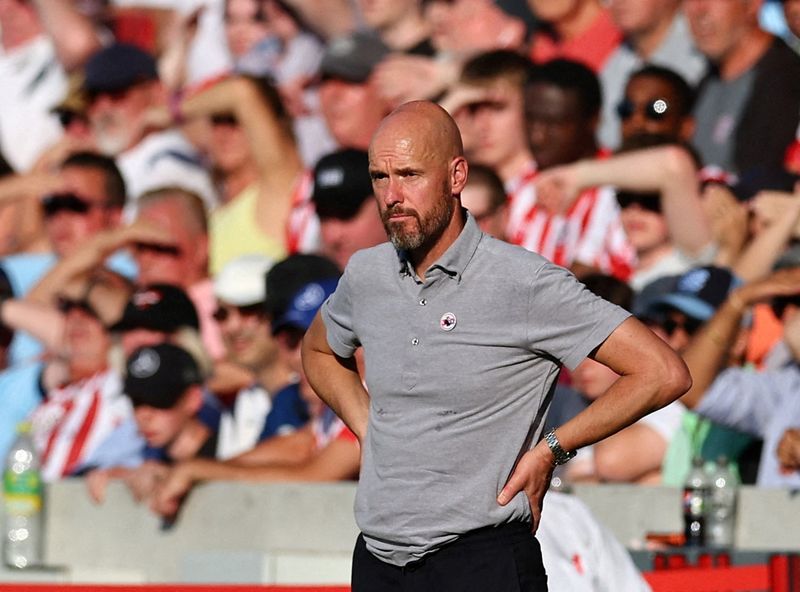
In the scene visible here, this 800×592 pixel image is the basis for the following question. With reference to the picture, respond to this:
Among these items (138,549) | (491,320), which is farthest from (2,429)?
A: (491,320)

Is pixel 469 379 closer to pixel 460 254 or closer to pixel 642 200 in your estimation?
pixel 460 254

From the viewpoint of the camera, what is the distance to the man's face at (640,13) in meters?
8.28

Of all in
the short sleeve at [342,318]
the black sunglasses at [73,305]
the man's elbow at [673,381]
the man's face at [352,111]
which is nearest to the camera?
the man's elbow at [673,381]

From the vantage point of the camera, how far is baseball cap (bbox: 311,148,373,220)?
8375 millimetres

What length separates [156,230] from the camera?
967cm

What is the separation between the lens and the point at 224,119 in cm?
967

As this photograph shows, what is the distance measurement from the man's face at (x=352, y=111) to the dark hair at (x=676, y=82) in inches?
60.2

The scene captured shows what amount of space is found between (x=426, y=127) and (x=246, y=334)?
18.1 feet

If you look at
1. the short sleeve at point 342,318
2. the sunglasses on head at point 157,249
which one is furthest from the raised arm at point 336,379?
the sunglasses on head at point 157,249

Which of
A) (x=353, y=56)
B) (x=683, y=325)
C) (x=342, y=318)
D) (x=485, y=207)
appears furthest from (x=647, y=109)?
(x=342, y=318)

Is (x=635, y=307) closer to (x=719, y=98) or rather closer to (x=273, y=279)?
(x=719, y=98)

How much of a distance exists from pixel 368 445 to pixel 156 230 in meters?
6.38

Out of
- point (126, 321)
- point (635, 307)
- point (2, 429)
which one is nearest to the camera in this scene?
point (635, 307)

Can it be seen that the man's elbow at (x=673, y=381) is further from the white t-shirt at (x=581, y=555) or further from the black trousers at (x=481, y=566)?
the white t-shirt at (x=581, y=555)
